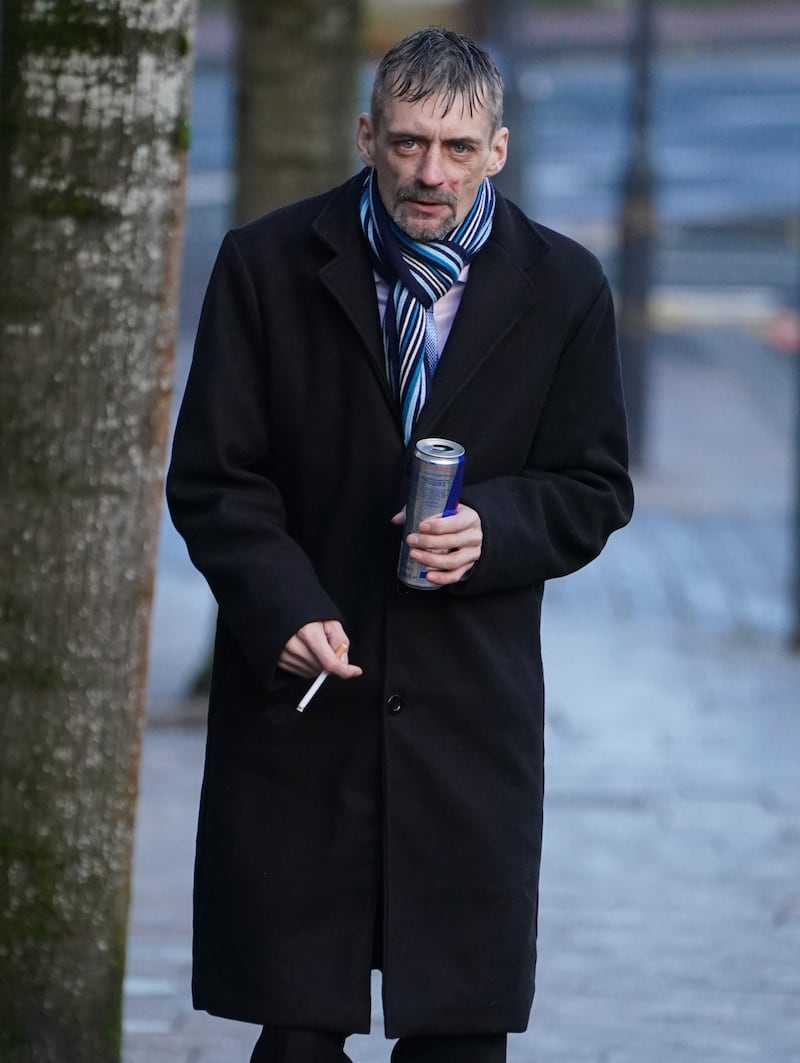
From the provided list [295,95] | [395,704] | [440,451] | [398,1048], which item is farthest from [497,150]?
[295,95]

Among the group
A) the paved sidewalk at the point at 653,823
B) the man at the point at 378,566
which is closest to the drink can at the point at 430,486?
the man at the point at 378,566

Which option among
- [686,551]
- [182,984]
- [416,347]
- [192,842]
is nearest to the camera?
[416,347]

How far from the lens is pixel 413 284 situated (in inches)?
119

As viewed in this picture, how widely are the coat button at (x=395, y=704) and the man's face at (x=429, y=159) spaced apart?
2.15 ft

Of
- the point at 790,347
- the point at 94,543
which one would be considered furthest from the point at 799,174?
the point at 94,543

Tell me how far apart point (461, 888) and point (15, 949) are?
796mm

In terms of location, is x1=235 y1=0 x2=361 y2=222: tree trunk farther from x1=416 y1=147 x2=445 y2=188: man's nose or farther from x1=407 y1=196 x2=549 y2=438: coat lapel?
x1=416 y1=147 x2=445 y2=188: man's nose

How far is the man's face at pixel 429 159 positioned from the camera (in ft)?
9.62

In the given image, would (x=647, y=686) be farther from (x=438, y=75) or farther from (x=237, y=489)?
(x=438, y=75)

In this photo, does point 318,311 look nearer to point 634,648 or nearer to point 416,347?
point 416,347

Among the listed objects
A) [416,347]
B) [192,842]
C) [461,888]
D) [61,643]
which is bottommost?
[192,842]

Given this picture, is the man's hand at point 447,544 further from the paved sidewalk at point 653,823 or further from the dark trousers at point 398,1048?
the paved sidewalk at point 653,823

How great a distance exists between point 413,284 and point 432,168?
6.9 inches

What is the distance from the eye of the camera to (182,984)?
190 inches
